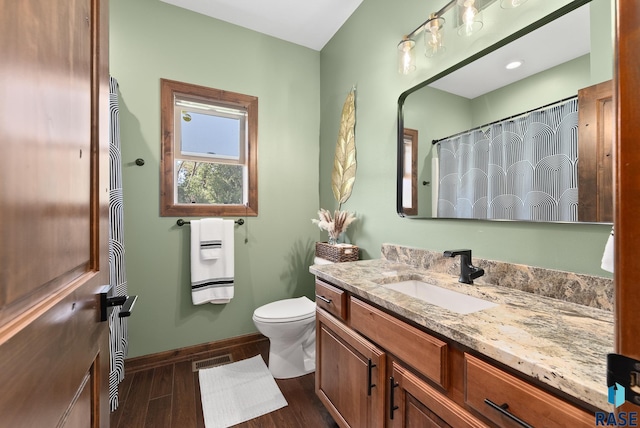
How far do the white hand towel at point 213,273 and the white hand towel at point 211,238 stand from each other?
0.02 m

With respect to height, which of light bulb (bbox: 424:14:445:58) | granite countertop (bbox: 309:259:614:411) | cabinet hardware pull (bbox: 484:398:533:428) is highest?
light bulb (bbox: 424:14:445:58)

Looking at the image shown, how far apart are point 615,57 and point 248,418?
1976 mm

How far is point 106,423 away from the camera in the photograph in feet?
2.33

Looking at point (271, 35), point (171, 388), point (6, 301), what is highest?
A: point (271, 35)

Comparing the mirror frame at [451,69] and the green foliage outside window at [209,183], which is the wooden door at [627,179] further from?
the green foliage outside window at [209,183]

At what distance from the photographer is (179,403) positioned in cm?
164

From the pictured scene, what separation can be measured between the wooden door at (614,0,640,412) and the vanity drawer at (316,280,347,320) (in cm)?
96

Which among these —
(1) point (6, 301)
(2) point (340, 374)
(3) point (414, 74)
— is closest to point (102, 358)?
(1) point (6, 301)

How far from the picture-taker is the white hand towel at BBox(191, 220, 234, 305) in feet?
6.86

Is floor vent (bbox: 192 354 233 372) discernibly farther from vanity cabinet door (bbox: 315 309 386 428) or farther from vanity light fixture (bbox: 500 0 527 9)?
vanity light fixture (bbox: 500 0 527 9)

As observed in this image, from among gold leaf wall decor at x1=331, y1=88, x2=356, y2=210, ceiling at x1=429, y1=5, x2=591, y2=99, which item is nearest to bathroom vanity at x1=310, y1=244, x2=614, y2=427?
ceiling at x1=429, y1=5, x2=591, y2=99

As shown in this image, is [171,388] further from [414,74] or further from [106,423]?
[414,74]

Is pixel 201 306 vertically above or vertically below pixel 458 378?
below

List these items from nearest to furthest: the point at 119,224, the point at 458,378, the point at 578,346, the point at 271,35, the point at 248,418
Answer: the point at 578,346 → the point at 458,378 → the point at 248,418 → the point at 119,224 → the point at 271,35
